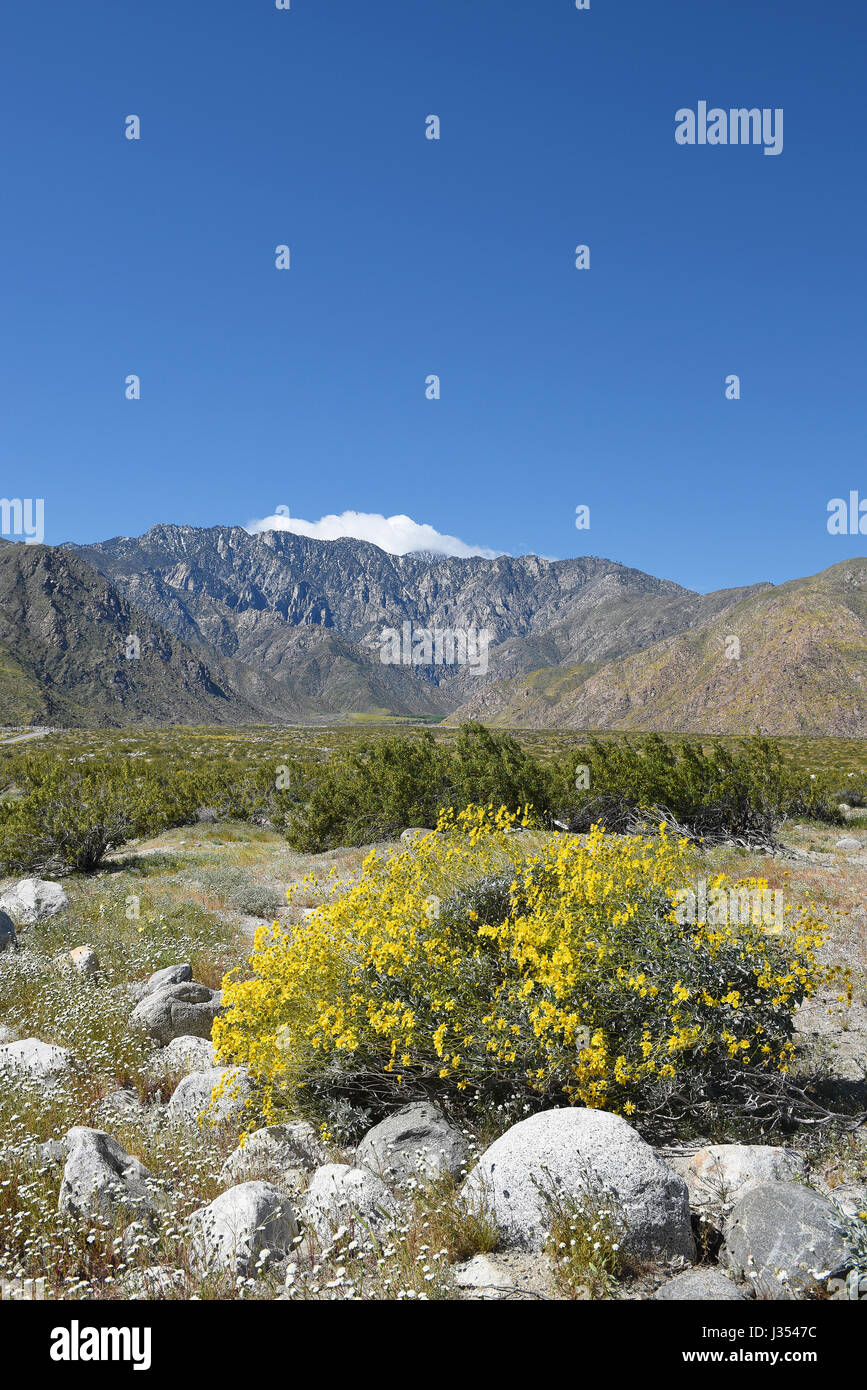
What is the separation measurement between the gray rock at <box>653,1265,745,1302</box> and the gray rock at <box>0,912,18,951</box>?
11.0 m

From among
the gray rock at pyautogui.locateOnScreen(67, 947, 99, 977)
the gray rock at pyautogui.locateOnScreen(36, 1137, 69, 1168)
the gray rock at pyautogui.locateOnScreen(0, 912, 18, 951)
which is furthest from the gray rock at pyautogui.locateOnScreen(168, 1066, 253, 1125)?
the gray rock at pyautogui.locateOnScreen(0, 912, 18, 951)

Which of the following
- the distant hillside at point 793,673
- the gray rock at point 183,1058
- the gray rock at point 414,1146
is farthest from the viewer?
the distant hillside at point 793,673

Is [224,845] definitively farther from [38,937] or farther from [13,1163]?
[13,1163]

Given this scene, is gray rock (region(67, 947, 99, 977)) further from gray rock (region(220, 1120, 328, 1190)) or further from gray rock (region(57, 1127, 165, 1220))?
gray rock (region(220, 1120, 328, 1190))

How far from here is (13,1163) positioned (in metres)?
5.05

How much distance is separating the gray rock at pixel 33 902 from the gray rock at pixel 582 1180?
457 inches

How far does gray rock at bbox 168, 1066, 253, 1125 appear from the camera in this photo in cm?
568

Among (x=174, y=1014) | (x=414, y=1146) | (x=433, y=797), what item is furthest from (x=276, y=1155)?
(x=433, y=797)

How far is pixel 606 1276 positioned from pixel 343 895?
385 centimetres

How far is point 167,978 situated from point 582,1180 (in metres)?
6.90

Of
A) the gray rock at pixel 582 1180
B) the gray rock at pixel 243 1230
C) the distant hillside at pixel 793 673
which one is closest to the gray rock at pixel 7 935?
the gray rock at pixel 243 1230

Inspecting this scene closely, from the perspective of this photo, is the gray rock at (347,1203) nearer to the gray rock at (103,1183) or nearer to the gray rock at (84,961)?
the gray rock at (103,1183)

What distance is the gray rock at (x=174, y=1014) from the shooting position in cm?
798
